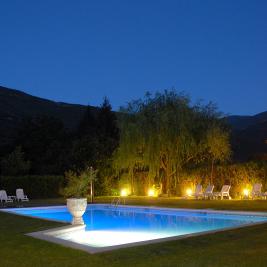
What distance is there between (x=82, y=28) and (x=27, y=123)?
12701 mm

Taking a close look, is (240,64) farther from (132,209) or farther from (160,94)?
(132,209)

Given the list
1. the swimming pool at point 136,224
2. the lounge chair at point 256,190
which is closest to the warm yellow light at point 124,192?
the swimming pool at point 136,224

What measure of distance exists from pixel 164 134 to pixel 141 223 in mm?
9901

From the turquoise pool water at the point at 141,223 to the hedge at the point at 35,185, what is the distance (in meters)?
6.58

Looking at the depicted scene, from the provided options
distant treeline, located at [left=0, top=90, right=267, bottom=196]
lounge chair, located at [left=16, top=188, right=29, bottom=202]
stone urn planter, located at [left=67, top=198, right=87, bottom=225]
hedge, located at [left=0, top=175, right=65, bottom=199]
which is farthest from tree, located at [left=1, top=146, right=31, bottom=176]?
stone urn planter, located at [left=67, top=198, right=87, bottom=225]

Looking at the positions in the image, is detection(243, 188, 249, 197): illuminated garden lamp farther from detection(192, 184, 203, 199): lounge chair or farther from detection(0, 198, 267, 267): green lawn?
detection(0, 198, 267, 267): green lawn

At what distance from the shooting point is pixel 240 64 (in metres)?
50.7

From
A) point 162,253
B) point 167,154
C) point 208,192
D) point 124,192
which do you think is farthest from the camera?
point 124,192

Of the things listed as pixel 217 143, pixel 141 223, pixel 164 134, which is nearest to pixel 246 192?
pixel 217 143

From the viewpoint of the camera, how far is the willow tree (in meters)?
23.4

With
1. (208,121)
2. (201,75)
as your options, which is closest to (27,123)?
(201,75)

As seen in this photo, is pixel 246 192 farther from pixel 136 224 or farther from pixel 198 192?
pixel 136 224

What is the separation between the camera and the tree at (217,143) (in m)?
23.4

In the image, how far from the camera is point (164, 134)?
2336 centimetres
